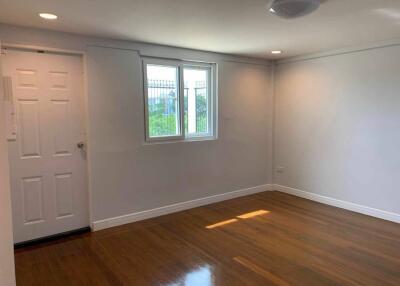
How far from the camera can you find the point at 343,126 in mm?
4152

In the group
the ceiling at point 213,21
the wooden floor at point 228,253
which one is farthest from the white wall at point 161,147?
the ceiling at point 213,21

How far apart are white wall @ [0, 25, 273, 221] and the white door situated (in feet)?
0.49

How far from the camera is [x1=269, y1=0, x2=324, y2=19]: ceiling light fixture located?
7.18 feet

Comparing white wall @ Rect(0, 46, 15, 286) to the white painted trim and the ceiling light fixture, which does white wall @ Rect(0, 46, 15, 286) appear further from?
the white painted trim

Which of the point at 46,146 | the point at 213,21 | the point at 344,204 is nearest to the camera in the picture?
the point at 213,21

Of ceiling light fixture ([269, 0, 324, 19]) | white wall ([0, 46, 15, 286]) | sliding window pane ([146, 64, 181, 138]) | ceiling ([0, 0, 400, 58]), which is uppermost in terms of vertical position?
ceiling ([0, 0, 400, 58])

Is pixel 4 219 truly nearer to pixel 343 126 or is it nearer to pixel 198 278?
pixel 198 278

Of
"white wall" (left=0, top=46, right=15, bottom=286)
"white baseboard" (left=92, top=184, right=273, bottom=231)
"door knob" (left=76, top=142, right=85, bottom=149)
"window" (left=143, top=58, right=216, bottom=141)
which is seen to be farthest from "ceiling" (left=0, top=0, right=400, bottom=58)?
"white baseboard" (left=92, top=184, right=273, bottom=231)

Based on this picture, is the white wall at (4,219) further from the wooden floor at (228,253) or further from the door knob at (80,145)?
the door knob at (80,145)

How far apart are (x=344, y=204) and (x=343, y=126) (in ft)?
3.61

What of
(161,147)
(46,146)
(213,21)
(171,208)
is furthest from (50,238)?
(213,21)

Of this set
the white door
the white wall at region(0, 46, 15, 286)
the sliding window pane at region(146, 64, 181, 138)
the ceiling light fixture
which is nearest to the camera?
the white wall at region(0, 46, 15, 286)

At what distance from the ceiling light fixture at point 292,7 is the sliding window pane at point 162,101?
6.25ft

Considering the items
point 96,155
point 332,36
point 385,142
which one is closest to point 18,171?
point 96,155
